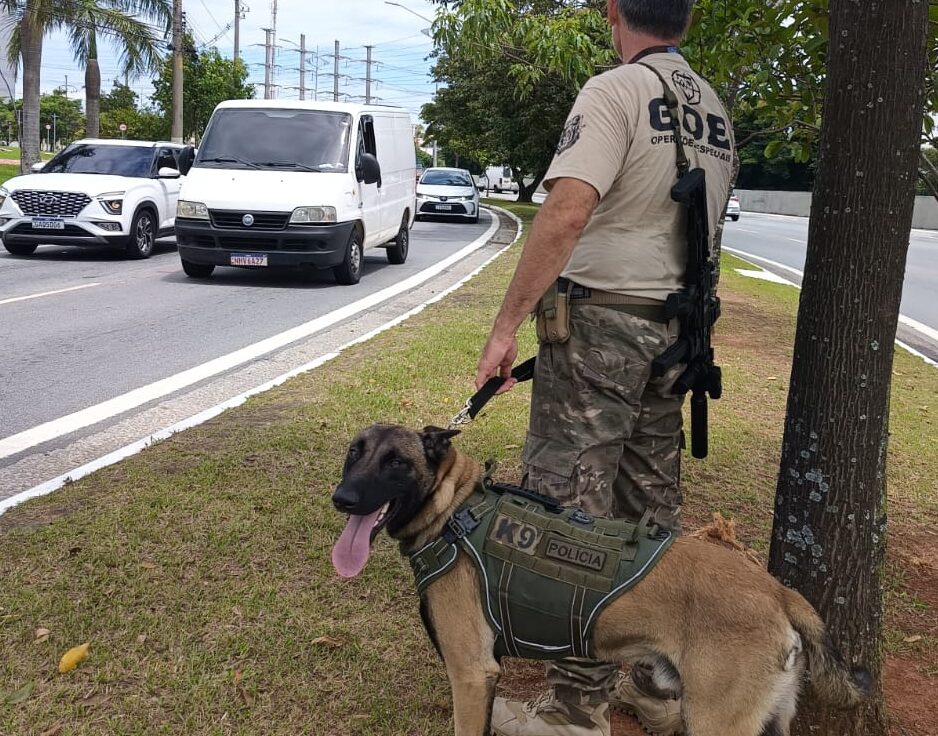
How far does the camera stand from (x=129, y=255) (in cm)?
1451

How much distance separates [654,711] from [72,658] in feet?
6.42

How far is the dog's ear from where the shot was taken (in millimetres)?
2586

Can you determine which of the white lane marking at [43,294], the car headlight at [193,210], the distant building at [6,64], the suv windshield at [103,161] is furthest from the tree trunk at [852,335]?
the distant building at [6,64]

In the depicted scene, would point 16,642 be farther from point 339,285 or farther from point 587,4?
point 587,4

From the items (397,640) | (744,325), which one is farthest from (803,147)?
(744,325)

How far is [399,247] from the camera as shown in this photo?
15.2m

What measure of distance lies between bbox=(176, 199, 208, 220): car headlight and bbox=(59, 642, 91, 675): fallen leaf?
923cm

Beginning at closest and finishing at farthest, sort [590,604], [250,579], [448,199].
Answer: [590,604]
[250,579]
[448,199]

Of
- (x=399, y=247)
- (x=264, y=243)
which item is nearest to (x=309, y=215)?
(x=264, y=243)

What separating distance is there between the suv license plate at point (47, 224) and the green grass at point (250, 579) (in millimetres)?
8922

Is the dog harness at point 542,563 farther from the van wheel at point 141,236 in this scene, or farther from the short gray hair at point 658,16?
the van wheel at point 141,236

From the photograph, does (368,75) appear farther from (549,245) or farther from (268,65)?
(549,245)

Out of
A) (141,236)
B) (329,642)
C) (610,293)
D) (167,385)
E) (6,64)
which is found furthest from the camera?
(6,64)

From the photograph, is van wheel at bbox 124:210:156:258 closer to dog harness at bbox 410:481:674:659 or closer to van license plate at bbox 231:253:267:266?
van license plate at bbox 231:253:267:266
